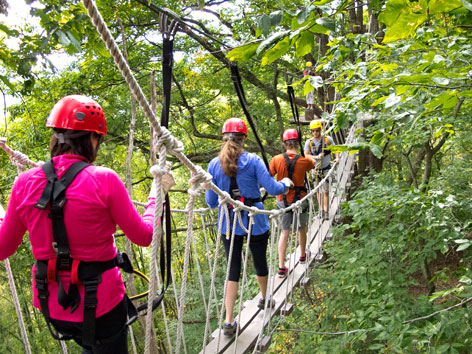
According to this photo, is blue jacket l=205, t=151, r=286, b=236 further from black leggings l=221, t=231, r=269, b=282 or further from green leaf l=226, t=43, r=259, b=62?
green leaf l=226, t=43, r=259, b=62

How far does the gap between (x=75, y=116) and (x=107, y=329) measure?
630 millimetres

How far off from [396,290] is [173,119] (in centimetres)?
479

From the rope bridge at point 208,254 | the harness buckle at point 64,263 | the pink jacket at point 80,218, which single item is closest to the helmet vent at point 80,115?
the pink jacket at point 80,218

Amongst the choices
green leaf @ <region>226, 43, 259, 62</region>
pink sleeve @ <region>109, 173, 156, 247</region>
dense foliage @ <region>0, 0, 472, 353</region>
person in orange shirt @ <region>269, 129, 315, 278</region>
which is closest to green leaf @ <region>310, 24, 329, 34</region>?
dense foliage @ <region>0, 0, 472, 353</region>

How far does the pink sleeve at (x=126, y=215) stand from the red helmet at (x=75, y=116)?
0.57ft

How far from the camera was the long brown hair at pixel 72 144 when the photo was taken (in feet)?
3.24

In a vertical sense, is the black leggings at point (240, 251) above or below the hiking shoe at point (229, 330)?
above

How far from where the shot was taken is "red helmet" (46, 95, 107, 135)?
3.18 ft

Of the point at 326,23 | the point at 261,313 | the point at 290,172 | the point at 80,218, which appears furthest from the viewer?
the point at 290,172

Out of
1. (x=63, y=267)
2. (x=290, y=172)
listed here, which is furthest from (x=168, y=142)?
(x=290, y=172)

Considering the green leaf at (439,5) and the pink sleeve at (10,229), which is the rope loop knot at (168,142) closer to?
the pink sleeve at (10,229)

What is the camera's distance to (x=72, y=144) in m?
0.99

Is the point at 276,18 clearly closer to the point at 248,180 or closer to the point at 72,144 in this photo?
the point at 72,144

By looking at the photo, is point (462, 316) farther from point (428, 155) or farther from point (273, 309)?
point (428, 155)
